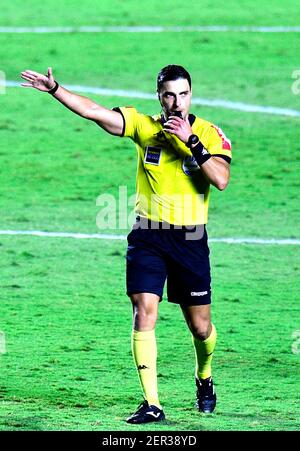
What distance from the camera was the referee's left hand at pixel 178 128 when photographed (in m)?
8.88

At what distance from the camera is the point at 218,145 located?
9.19m

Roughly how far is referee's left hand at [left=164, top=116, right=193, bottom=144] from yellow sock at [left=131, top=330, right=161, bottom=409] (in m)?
1.17

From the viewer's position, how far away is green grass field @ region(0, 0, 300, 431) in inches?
391

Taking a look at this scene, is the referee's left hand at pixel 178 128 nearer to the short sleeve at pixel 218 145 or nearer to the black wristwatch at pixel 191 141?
the black wristwatch at pixel 191 141

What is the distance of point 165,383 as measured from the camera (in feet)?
33.8

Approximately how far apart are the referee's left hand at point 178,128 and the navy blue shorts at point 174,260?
2.12 ft

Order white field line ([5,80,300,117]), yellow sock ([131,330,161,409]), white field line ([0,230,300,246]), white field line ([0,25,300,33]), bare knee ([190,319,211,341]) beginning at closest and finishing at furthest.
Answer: yellow sock ([131,330,161,409])
bare knee ([190,319,211,341])
white field line ([0,230,300,246])
white field line ([5,80,300,117])
white field line ([0,25,300,33])

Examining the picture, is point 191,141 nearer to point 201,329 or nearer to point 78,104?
point 78,104

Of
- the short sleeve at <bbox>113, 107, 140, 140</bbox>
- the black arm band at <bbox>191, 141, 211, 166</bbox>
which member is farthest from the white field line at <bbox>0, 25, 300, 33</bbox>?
the black arm band at <bbox>191, 141, 211, 166</bbox>

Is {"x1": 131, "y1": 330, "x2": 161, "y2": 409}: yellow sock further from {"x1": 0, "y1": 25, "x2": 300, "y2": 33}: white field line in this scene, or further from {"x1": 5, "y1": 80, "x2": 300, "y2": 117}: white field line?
{"x1": 0, "y1": 25, "x2": 300, "y2": 33}: white field line
